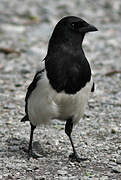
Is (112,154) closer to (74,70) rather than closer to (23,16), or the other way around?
(74,70)

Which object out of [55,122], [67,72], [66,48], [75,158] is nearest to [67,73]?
[67,72]

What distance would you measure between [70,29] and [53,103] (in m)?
0.80

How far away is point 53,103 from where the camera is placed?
4.91m

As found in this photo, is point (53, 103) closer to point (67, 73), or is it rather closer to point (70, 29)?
point (67, 73)

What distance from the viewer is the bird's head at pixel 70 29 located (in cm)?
511

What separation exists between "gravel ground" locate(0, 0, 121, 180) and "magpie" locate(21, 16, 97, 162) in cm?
39

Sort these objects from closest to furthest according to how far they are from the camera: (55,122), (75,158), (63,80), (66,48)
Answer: (63,80), (66,48), (75,158), (55,122)

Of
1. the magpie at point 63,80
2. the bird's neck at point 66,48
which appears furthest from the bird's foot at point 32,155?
the bird's neck at point 66,48

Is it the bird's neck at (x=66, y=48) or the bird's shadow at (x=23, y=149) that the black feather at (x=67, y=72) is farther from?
the bird's shadow at (x=23, y=149)

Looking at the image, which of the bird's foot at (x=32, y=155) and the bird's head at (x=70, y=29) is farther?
the bird's foot at (x=32, y=155)

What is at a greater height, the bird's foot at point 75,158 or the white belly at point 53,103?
the white belly at point 53,103

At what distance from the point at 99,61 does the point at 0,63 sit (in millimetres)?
1919

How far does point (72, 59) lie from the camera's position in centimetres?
498

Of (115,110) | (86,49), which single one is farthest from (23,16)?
(115,110)
